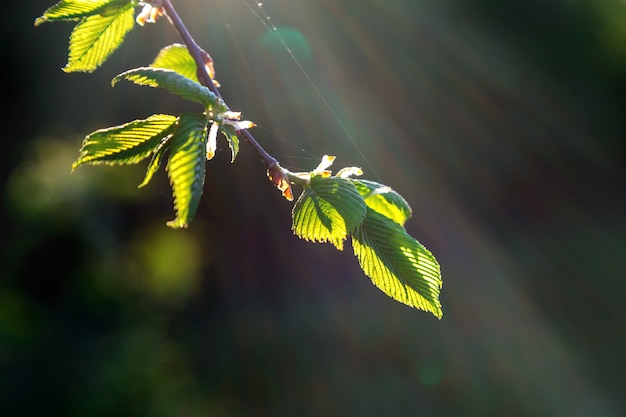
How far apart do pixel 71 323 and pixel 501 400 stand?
4.04 m

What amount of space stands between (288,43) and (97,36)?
487 centimetres

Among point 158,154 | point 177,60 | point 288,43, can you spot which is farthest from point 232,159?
point 288,43

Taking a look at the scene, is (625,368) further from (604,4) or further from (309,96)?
(309,96)

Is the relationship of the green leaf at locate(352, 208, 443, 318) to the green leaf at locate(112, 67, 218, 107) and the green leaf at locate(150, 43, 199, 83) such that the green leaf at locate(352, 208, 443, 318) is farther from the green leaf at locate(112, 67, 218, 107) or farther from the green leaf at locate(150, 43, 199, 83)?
the green leaf at locate(150, 43, 199, 83)

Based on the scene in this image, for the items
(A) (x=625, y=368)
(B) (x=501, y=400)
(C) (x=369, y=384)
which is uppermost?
(A) (x=625, y=368)

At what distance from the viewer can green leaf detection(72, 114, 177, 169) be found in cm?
52

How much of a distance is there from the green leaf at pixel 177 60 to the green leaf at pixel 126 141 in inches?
7.9

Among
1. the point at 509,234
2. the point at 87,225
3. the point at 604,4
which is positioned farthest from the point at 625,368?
the point at 87,225

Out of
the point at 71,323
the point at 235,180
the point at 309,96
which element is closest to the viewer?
the point at 71,323

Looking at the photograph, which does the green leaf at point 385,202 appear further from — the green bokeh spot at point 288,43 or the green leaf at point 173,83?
the green bokeh spot at point 288,43

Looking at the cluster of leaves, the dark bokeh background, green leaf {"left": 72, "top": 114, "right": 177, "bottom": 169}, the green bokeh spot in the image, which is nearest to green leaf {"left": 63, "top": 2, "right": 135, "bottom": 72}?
the cluster of leaves

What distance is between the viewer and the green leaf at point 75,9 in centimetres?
60

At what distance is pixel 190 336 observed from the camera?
5.18m

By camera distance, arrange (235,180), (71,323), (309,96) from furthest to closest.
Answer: (235,180) → (309,96) → (71,323)
